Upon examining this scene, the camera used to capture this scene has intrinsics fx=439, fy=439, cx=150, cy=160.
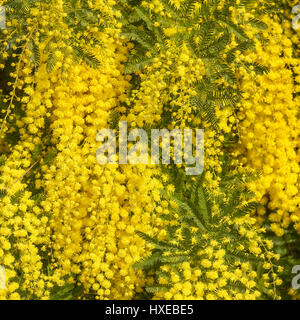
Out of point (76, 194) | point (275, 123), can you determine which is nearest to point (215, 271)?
point (76, 194)

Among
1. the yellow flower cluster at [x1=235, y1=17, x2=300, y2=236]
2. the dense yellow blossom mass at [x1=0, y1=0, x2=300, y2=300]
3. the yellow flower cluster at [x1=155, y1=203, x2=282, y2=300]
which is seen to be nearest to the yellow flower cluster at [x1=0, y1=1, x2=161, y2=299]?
the dense yellow blossom mass at [x1=0, y1=0, x2=300, y2=300]

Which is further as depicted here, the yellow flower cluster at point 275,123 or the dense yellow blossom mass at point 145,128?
the yellow flower cluster at point 275,123

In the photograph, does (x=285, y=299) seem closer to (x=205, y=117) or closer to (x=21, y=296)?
(x=205, y=117)

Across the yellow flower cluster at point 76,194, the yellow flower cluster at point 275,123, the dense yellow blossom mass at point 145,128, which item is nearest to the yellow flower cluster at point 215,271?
the dense yellow blossom mass at point 145,128

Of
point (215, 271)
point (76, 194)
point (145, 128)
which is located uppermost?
point (145, 128)

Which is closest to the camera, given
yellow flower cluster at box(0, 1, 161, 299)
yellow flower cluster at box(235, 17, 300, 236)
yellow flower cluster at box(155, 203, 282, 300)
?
yellow flower cluster at box(155, 203, 282, 300)

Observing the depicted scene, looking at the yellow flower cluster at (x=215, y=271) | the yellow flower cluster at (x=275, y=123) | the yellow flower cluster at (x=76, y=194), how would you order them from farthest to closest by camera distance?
the yellow flower cluster at (x=275, y=123) < the yellow flower cluster at (x=76, y=194) < the yellow flower cluster at (x=215, y=271)

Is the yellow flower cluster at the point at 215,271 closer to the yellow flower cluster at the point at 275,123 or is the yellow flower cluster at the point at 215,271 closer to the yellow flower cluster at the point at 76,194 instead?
the yellow flower cluster at the point at 76,194

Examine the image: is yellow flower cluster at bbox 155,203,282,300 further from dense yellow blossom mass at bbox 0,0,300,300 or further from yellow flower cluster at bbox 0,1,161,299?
yellow flower cluster at bbox 0,1,161,299

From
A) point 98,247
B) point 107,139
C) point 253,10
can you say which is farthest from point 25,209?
point 253,10

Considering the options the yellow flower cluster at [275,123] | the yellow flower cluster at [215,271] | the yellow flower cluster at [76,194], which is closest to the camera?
the yellow flower cluster at [215,271]

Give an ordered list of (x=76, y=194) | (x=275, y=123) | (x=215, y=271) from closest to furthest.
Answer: (x=215, y=271)
(x=76, y=194)
(x=275, y=123)

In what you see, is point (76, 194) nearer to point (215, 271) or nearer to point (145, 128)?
point (145, 128)
